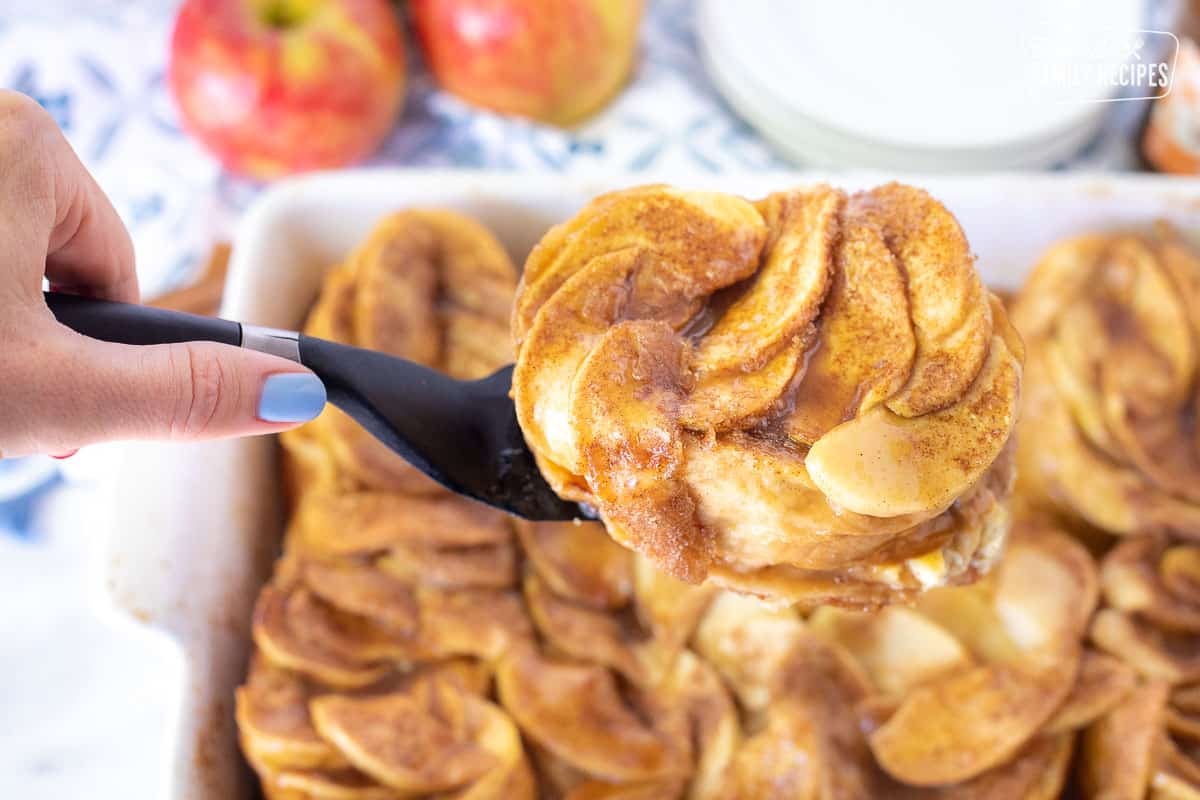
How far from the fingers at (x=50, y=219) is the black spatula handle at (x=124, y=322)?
0.19 ft

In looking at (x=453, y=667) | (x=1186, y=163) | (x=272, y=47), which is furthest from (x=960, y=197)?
(x=272, y=47)

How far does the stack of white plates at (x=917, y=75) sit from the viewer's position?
2271 mm

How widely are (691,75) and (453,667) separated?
1.61 meters

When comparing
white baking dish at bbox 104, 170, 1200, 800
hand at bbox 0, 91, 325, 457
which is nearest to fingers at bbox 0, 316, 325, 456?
hand at bbox 0, 91, 325, 457

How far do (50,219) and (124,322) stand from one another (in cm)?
14

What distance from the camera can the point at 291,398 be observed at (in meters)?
1.15

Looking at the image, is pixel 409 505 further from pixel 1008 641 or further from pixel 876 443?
pixel 1008 641

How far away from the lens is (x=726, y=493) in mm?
1089

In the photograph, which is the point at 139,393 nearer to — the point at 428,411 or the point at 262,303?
the point at 428,411

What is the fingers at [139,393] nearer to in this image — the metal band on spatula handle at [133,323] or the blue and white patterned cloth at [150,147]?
the metal band on spatula handle at [133,323]

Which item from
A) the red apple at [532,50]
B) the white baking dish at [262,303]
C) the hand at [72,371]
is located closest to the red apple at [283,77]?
the red apple at [532,50]

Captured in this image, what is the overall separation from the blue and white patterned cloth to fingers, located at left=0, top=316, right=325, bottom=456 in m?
1.08

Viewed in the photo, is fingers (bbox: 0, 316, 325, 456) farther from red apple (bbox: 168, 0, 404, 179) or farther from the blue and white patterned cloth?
red apple (bbox: 168, 0, 404, 179)

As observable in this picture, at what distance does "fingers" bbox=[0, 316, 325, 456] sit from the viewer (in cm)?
100
